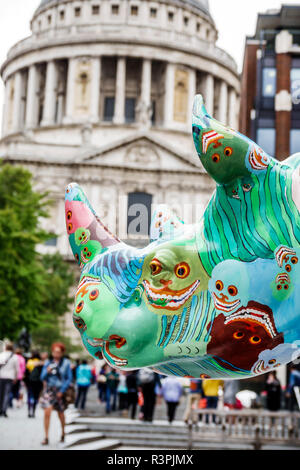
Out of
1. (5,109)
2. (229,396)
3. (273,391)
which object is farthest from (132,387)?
(5,109)

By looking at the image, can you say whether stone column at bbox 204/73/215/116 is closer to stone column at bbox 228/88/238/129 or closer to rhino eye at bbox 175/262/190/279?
stone column at bbox 228/88/238/129

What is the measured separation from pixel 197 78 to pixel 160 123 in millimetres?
6590

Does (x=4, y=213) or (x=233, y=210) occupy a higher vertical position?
(x=4, y=213)

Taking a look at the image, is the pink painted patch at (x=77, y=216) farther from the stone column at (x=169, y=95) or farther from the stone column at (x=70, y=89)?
the stone column at (x=70, y=89)

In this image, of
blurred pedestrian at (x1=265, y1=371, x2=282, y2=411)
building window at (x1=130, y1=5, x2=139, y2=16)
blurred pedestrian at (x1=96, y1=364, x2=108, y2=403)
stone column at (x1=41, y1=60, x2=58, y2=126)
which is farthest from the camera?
building window at (x1=130, y1=5, x2=139, y2=16)

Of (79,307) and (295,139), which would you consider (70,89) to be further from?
(79,307)

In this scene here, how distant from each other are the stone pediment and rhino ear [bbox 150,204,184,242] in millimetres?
46726

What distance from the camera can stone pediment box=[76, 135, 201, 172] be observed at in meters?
51.0

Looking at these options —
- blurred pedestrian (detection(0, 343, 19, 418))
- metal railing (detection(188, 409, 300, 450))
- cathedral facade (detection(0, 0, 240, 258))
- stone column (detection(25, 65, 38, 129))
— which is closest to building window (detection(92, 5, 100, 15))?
cathedral facade (detection(0, 0, 240, 258))

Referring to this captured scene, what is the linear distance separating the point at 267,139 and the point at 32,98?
4132 centimetres

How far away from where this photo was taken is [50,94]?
65250 mm
